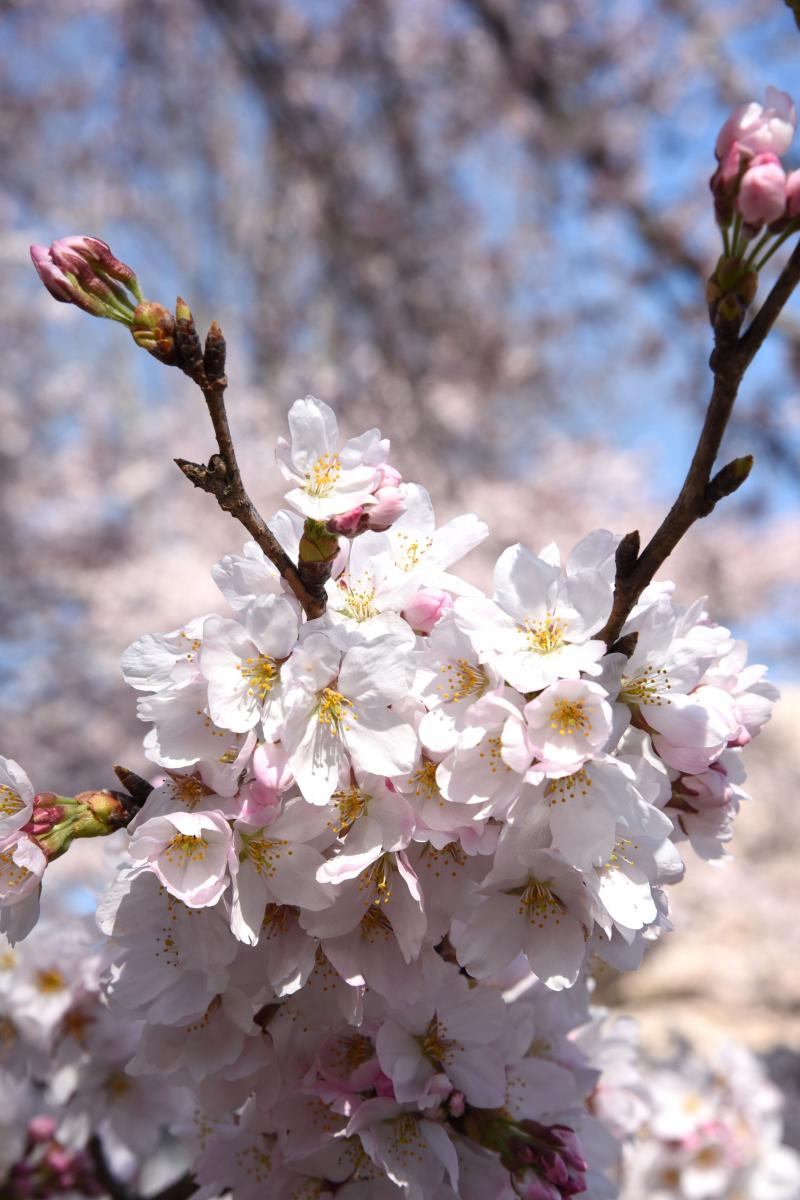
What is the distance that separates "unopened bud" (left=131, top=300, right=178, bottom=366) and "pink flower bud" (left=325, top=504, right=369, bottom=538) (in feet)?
0.67

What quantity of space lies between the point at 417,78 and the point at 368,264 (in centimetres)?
150

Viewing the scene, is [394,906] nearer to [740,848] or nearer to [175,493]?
[740,848]

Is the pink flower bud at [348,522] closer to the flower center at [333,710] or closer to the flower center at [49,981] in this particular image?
the flower center at [333,710]

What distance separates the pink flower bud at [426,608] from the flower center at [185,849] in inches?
11.4

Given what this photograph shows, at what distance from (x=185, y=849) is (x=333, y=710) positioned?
0.61 feet

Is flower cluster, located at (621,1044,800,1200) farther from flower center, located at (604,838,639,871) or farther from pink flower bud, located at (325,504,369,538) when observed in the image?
pink flower bud, located at (325,504,369,538)

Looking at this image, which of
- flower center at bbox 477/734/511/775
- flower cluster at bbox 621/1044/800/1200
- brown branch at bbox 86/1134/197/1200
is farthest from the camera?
flower cluster at bbox 621/1044/800/1200

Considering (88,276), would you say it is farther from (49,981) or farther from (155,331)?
(49,981)

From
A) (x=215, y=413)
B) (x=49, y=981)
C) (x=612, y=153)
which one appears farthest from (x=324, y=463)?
(x=612, y=153)

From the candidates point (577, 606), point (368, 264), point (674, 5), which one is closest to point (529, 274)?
point (368, 264)

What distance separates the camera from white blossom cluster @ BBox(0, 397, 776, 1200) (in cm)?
86

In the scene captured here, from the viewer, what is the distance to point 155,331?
2.82 ft

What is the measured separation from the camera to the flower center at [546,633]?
0.89 metres

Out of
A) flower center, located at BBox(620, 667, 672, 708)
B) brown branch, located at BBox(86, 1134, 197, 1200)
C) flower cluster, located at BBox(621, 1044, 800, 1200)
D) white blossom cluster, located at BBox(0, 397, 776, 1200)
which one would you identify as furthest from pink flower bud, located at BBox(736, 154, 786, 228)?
flower cluster, located at BBox(621, 1044, 800, 1200)
